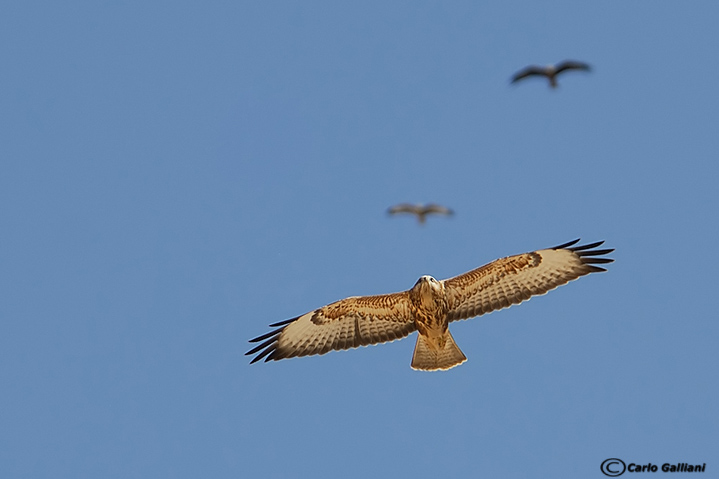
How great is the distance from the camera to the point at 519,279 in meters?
12.6

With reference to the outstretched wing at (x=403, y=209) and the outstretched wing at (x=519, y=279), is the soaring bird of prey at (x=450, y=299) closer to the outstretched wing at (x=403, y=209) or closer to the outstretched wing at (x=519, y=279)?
the outstretched wing at (x=519, y=279)

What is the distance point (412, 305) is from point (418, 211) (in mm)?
3569

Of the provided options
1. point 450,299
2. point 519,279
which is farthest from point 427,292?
point 519,279

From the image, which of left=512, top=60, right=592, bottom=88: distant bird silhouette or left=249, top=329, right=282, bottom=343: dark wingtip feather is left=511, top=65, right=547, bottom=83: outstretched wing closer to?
left=512, top=60, right=592, bottom=88: distant bird silhouette

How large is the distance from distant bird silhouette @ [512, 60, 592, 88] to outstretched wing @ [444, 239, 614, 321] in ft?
12.9

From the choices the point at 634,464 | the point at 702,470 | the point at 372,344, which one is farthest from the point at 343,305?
the point at 702,470

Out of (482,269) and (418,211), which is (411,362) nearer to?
(482,269)

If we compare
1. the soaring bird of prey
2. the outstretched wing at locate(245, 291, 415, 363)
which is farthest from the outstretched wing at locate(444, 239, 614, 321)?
the outstretched wing at locate(245, 291, 415, 363)

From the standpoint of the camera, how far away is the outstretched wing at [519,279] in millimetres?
12516

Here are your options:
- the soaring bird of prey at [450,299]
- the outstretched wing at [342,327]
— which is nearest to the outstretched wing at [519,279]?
the soaring bird of prey at [450,299]

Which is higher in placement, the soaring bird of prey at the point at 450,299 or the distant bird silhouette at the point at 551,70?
the distant bird silhouette at the point at 551,70

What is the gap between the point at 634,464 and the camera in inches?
486

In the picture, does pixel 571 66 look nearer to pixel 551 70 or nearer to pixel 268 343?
pixel 551 70

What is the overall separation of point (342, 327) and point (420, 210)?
11.3ft
